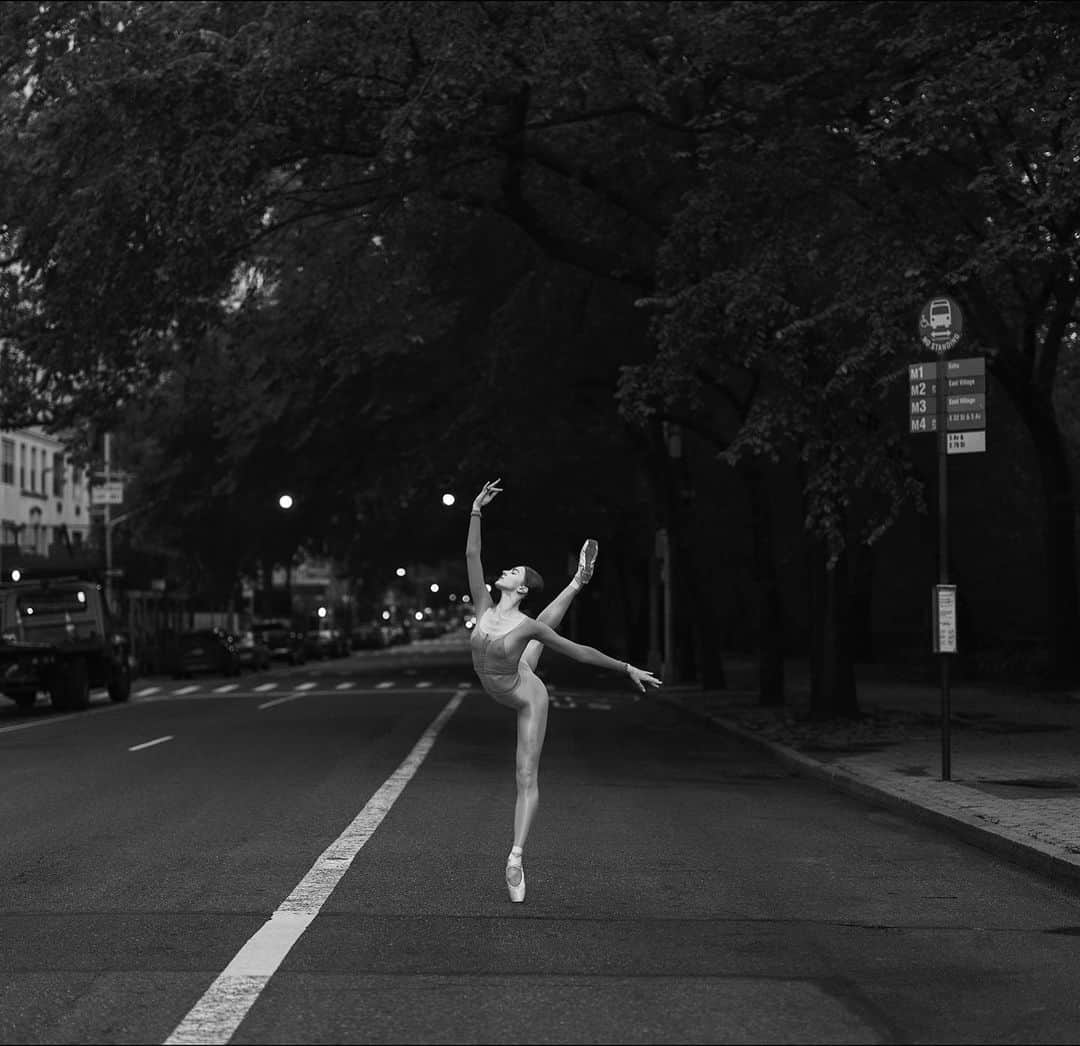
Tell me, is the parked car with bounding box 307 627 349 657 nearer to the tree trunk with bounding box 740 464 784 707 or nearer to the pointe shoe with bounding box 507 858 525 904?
the tree trunk with bounding box 740 464 784 707

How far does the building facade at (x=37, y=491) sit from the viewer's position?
75.8 metres

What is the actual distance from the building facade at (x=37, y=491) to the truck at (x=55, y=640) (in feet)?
125

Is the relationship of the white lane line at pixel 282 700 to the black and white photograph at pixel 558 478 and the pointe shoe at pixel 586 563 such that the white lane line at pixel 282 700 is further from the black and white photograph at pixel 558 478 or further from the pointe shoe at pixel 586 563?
the pointe shoe at pixel 586 563

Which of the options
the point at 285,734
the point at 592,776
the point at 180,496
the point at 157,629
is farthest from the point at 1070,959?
the point at 157,629

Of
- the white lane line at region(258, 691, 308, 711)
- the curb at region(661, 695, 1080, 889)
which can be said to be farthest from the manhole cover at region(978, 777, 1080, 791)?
the white lane line at region(258, 691, 308, 711)

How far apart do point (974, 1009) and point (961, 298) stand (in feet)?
52.2

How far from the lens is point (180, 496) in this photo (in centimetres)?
4359

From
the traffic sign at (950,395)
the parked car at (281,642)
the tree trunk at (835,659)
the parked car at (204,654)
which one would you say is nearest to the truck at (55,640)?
the tree trunk at (835,659)

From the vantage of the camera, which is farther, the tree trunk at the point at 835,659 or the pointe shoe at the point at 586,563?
the tree trunk at the point at 835,659

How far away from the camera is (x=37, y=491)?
81.1 metres

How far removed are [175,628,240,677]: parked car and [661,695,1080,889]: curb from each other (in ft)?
118

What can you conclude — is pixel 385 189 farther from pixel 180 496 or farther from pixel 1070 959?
pixel 180 496

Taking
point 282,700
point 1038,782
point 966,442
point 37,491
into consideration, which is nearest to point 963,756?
point 1038,782

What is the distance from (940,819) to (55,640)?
2268 cm
